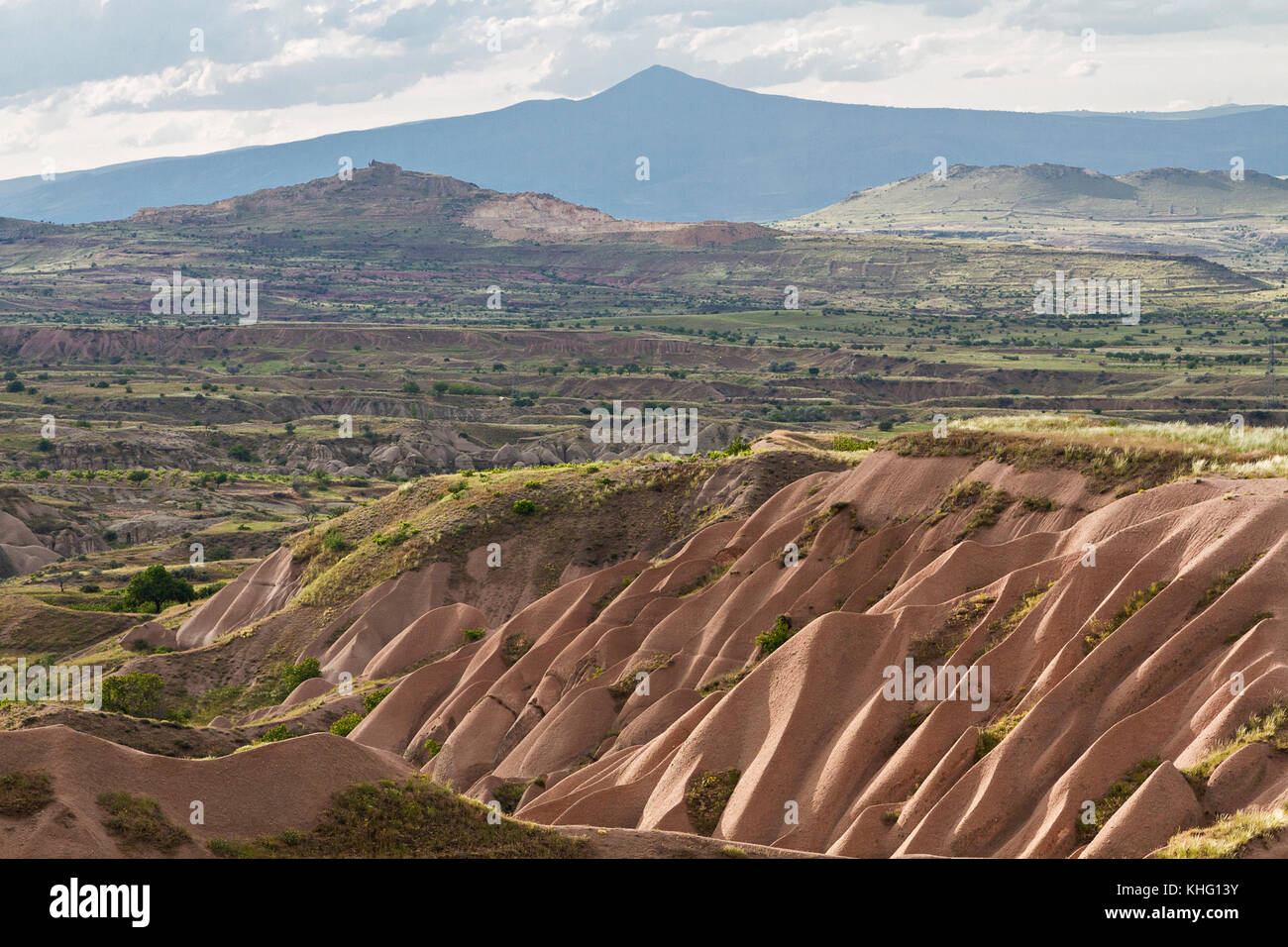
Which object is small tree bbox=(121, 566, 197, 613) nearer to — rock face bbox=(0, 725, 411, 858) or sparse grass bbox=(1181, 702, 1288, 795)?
rock face bbox=(0, 725, 411, 858)

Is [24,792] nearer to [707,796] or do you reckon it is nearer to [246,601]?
[707,796]

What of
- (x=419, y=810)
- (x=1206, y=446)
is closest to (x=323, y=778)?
(x=419, y=810)

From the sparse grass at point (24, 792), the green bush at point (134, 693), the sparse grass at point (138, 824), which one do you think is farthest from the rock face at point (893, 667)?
the sparse grass at point (24, 792)

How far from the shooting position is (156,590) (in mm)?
80000

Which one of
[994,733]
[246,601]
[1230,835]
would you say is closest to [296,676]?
[246,601]

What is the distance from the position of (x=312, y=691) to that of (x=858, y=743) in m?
28.5

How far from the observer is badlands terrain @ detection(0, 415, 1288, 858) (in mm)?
23297

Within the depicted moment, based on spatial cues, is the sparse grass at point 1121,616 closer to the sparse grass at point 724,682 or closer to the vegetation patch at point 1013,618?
the vegetation patch at point 1013,618

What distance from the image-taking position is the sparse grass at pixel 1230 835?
70.7 feet

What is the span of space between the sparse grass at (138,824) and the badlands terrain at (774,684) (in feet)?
0.17

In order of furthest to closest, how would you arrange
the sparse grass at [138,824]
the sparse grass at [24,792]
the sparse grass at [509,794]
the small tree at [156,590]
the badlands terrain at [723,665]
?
A: the small tree at [156,590], the sparse grass at [509,794], the badlands terrain at [723,665], the sparse grass at [138,824], the sparse grass at [24,792]

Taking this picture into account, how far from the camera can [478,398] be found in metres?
175

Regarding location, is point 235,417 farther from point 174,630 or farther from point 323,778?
point 323,778

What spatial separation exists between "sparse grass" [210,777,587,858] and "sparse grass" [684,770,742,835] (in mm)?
8832
